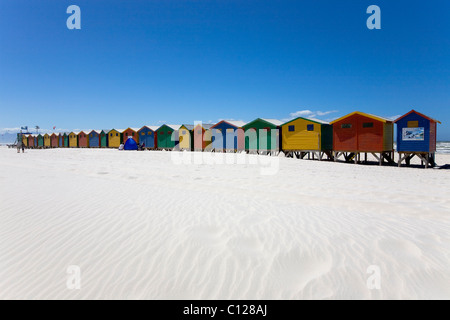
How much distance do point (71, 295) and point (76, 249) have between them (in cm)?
118

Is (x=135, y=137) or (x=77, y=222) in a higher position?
(x=135, y=137)

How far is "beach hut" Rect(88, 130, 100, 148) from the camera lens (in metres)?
52.3

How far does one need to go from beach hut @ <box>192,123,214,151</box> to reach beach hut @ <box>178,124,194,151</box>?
549 mm

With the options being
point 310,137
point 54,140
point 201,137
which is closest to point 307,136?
point 310,137

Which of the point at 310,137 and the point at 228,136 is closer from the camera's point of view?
the point at 310,137

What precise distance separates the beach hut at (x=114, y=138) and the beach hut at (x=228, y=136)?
2172 centimetres

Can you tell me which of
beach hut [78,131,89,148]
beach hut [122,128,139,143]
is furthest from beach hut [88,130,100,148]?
beach hut [122,128,139,143]

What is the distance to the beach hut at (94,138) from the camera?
5228 cm

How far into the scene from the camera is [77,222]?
5.41m

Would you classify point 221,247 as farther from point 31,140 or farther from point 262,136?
point 31,140

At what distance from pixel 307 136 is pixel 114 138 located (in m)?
36.7

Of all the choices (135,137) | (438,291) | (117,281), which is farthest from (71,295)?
(135,137)

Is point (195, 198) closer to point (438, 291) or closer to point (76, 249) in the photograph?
point (76, 249)

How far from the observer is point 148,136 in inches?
1724
